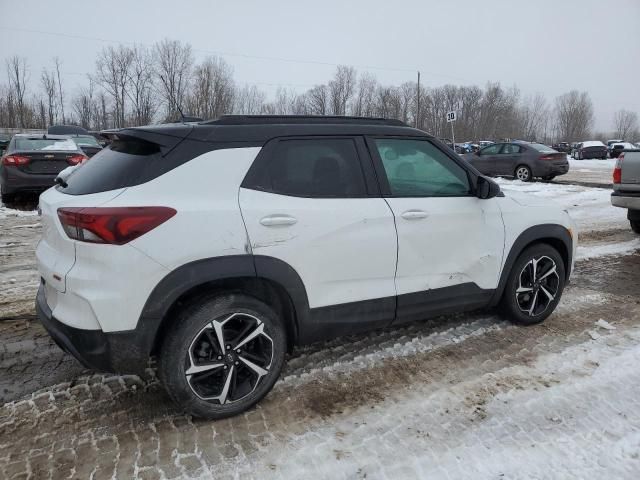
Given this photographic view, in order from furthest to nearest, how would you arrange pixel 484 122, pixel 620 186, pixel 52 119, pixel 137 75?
pixel 484 122
pixel 52 119
pixel 137 75
pixel 620 186

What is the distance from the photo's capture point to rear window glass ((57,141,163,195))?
259 centimetres

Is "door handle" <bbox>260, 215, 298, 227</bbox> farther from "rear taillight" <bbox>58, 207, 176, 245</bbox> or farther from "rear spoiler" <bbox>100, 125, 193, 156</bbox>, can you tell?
"rear spoiler" <bbox>100, 125, 193, 156</bbox>

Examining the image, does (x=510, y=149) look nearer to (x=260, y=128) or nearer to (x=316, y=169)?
(x=316, y=169)

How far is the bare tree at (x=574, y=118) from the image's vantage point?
303ft

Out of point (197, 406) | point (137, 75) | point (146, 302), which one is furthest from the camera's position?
point (137, 75)

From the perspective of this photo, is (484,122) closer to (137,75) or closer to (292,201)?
(137,75)

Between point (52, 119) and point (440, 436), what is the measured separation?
260ft

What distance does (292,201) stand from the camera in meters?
2.83

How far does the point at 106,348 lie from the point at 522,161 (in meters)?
17.4

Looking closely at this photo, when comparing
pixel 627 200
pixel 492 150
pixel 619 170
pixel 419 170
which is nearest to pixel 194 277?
pixel 419 170

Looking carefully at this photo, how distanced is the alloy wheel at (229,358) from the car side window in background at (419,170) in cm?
134

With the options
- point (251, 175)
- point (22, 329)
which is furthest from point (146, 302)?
point (22, 329)

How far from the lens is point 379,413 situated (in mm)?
2857

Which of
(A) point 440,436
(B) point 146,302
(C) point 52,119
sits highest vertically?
(C) point 52,119
